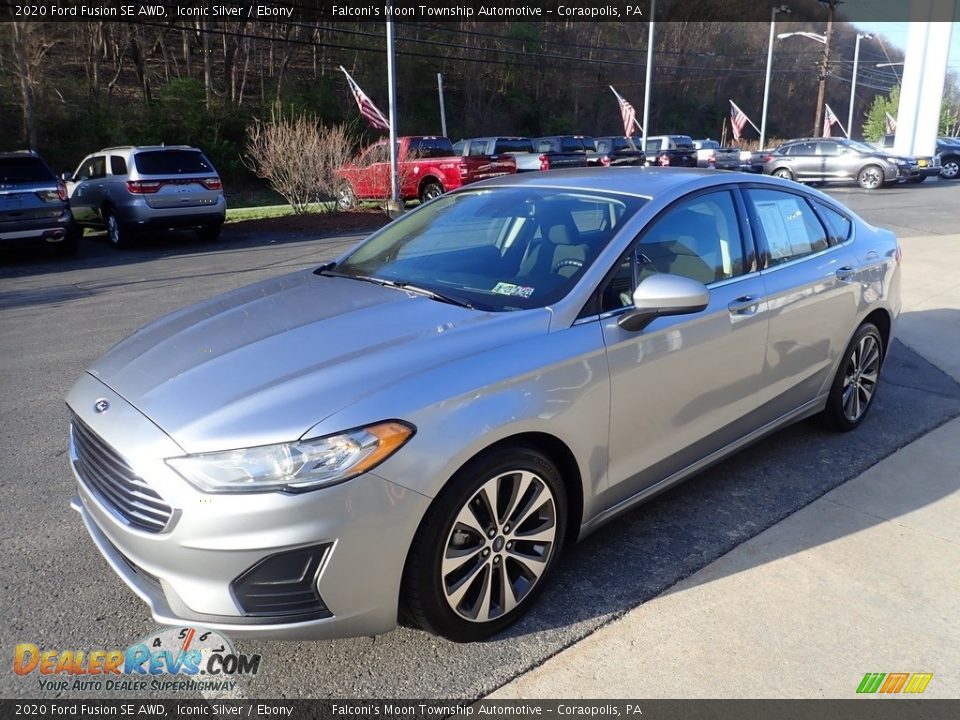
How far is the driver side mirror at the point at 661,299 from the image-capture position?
3047 millimetres

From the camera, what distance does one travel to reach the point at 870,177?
25875mm

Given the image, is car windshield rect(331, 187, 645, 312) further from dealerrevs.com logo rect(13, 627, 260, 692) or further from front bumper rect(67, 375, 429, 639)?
dealerrevs.com logo rect(13, 627, 260, 692)

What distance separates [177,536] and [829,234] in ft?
12.7

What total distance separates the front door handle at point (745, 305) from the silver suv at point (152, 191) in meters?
12.4

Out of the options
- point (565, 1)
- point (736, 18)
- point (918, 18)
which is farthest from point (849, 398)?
point (736, 18)

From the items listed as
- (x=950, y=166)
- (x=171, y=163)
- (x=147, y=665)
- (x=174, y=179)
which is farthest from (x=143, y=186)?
(x=950, y=166)

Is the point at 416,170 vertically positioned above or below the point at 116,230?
above

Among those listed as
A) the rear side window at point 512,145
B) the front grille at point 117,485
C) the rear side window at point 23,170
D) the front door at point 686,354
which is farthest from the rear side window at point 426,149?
the front grille at point 117,485

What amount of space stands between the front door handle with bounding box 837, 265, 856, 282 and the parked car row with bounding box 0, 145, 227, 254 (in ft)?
40.1

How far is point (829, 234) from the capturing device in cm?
455

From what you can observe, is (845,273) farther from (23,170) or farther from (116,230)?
(116,230)

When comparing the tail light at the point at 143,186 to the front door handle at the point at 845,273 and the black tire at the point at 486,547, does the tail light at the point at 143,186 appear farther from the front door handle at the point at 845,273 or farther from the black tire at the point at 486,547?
the black tire at the point at 486,547

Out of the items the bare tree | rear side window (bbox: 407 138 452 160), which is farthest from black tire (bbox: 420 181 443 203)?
the bare tree

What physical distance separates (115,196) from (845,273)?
1317 centimetres
